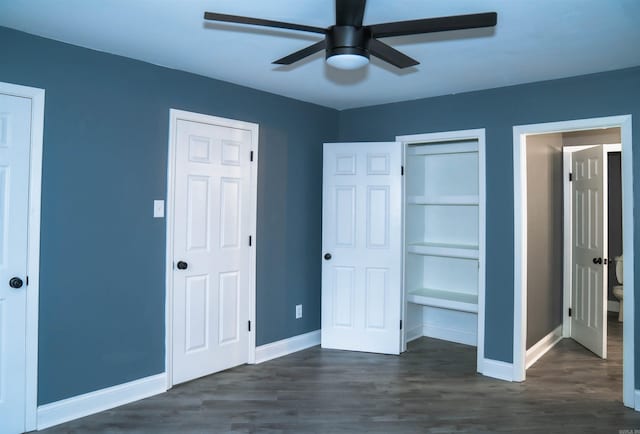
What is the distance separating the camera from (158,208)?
340cm

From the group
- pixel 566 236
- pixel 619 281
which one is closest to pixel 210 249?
pixel 566 236

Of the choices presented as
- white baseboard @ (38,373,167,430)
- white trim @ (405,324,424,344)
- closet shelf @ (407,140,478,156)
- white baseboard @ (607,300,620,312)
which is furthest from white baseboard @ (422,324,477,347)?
white baseboard @ (38,373,167,430)

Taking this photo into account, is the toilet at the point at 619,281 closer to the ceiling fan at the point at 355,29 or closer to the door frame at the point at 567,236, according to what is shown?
the door frame at the point at 567,236

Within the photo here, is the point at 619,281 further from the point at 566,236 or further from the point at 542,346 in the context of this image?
the point at 542,346

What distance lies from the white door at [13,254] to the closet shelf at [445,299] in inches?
133

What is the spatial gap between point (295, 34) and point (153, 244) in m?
1.84

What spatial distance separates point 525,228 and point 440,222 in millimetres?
1304

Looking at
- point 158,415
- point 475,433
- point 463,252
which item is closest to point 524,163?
point 463,252

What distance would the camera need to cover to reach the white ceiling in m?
2.34

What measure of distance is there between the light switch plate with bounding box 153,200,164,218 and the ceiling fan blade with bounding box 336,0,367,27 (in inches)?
80.9

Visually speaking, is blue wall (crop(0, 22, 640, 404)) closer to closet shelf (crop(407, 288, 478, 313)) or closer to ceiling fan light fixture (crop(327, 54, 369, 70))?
closet shelf (crop(407, 288, 478, 313))

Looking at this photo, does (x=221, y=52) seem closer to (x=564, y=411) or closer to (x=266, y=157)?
(x=266, y=157)

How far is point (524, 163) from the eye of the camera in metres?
3.77

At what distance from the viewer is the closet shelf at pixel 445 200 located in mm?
4281
